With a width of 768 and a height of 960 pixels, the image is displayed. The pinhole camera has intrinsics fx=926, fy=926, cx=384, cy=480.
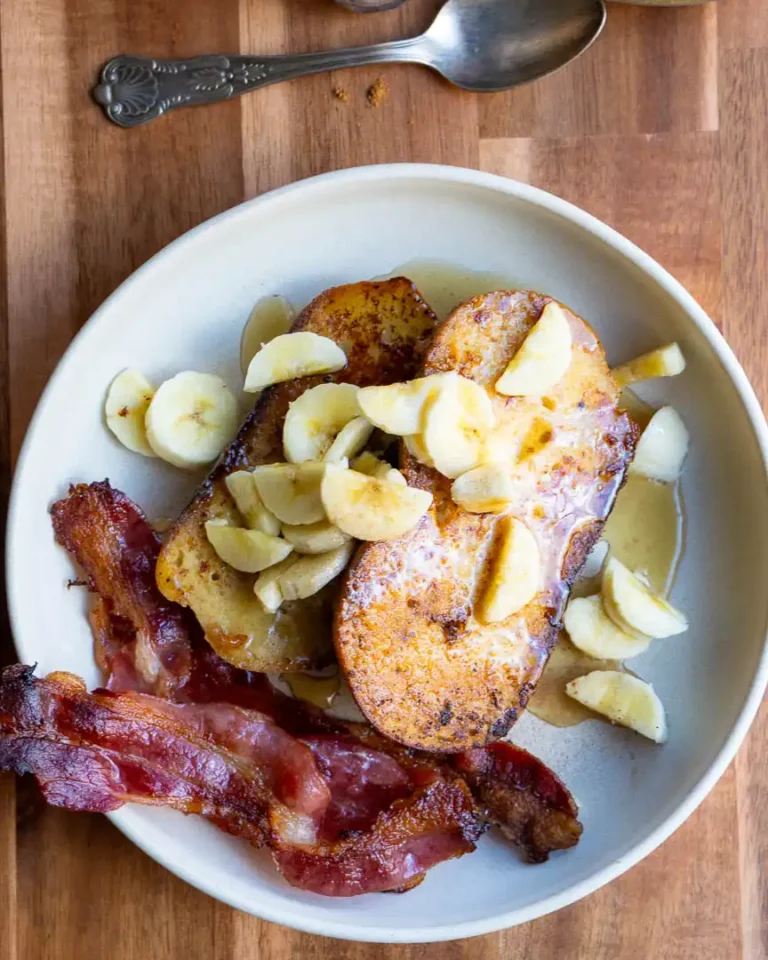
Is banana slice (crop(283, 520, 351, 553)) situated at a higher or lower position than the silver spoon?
lower

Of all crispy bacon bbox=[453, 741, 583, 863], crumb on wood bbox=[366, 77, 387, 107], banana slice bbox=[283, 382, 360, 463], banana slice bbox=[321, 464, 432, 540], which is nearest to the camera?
banana slice bbox=[321, 464, 432, 540]

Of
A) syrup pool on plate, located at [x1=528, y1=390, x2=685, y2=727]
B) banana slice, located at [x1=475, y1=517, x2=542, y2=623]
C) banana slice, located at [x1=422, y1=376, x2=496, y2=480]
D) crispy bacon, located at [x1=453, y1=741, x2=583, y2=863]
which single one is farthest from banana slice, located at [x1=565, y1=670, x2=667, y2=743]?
banana slice, located at [x1=422, y1=376, x2=496, y2=480]

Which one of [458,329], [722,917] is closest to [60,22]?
[458,329]

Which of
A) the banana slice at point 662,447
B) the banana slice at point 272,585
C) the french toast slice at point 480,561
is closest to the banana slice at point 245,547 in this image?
the banana slice at point 272,585

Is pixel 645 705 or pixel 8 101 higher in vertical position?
pixel 8 101

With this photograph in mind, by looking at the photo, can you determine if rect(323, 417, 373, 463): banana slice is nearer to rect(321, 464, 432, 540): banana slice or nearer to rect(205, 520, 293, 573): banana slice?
rect(321, 464, 432, 540): banana slice

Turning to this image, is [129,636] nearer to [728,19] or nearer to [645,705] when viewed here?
[645,705]
